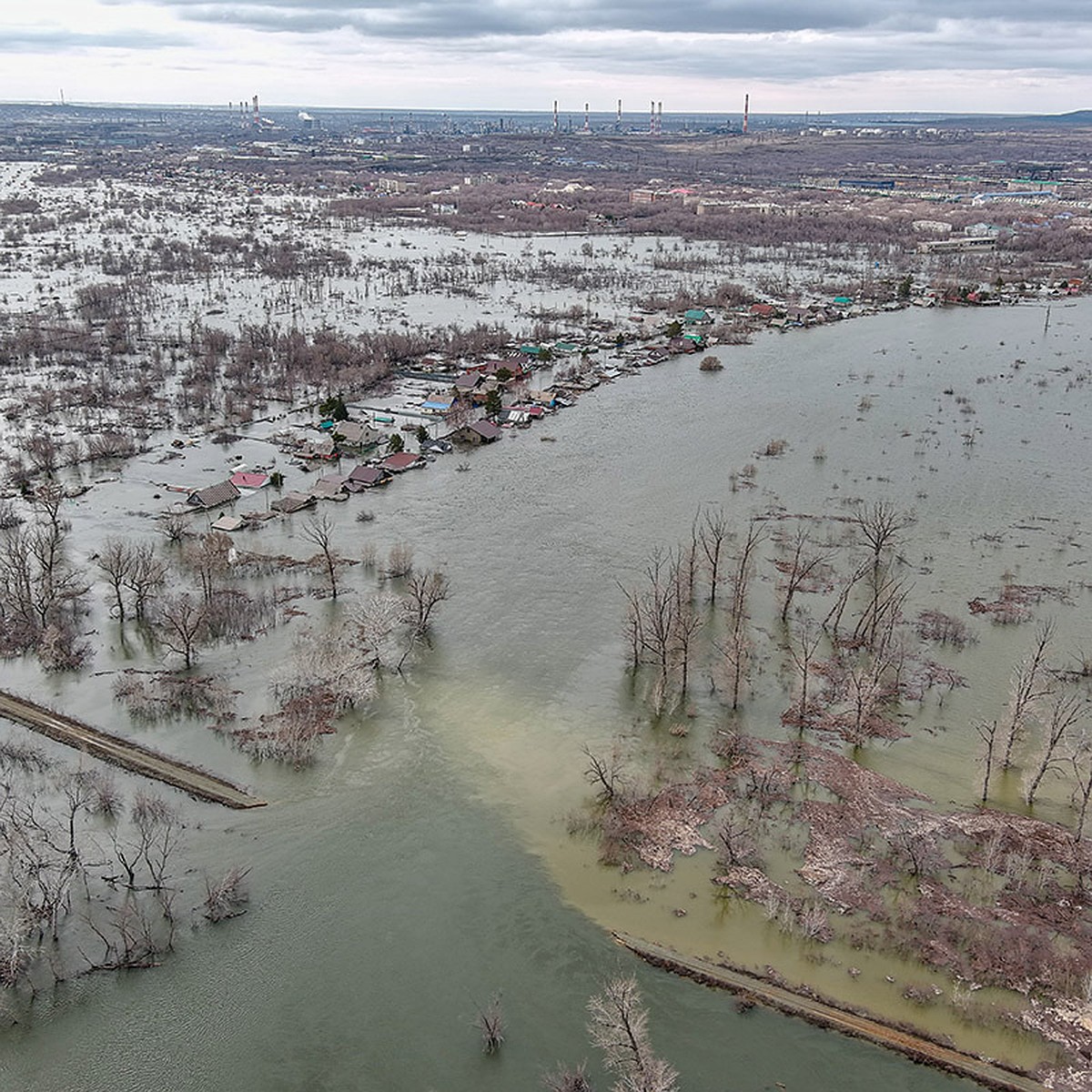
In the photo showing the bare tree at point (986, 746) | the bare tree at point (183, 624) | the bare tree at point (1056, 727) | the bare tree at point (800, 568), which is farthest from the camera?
the bare tree at point (800, 568)

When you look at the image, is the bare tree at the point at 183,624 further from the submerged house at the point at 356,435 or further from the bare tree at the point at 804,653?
Answer: the bare tree at the point at 804,653

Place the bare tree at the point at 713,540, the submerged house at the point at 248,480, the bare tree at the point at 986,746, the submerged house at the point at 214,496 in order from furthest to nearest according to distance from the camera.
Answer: the submerged house at the point at 248,480 → the submerged house at the point at 214,496 → the bare tree at the point at 713,540 → the bare tree at the point at 986,746

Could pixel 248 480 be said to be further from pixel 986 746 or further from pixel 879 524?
pixel 986 746

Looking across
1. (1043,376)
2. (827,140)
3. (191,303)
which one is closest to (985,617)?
(1043,376)

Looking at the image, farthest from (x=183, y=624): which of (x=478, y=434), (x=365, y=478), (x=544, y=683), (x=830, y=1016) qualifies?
(x=478, y=434)

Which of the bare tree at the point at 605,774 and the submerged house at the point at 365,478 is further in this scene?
the submerged house at the point at 365,478

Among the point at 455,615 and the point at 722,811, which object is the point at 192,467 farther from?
the point at 722,811

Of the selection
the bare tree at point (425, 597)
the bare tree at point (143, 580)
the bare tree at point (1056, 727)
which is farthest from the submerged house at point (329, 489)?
the bare tree at point (1056, 727)
